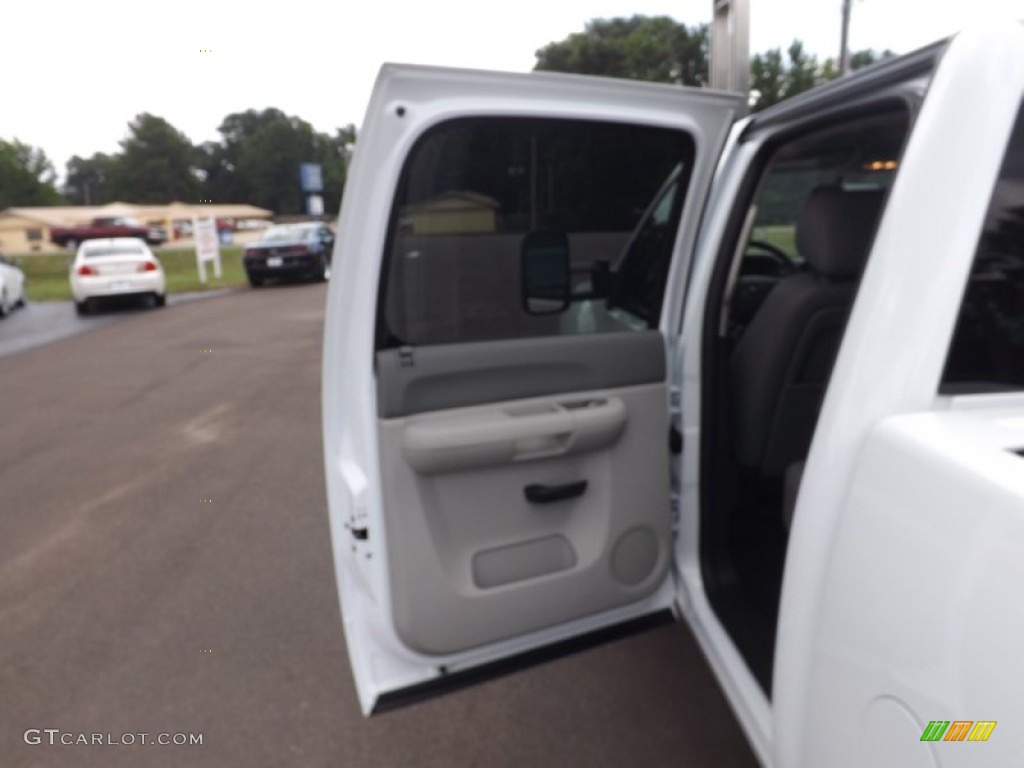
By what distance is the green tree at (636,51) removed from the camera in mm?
12355

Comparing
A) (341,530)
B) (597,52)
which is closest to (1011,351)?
(341,530)

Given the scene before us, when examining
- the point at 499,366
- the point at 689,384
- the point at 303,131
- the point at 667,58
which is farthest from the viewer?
the point at 303,131

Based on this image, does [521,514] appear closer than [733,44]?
Yes

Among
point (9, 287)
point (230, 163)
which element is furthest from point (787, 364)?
point (9, 287)

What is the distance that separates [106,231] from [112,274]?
121 ft

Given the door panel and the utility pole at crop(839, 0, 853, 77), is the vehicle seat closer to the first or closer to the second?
the door panel

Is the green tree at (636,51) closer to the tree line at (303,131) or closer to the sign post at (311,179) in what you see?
the tree line at (303,131)

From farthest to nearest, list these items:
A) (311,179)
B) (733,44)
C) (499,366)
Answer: (311,179) → (733,44) → (499,366)

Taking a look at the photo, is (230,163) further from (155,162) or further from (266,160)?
(155,162)

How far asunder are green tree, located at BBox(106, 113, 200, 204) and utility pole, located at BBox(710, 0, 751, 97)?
2397 centimetres

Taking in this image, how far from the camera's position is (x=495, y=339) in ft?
7.34

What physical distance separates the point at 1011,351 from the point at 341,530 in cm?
177

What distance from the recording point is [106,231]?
4794cm

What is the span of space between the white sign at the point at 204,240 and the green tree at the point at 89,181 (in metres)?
28.3
